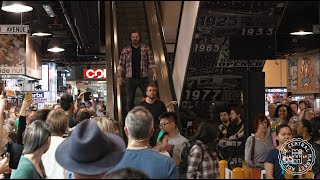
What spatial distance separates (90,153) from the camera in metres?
2.17

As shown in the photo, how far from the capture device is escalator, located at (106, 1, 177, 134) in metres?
7.96

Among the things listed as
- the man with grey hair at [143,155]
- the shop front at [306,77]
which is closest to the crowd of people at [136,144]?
the man with grey hair at [143,155]

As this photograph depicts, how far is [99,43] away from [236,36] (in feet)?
17.8

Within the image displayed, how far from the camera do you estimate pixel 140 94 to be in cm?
809

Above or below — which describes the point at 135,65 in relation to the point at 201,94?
above

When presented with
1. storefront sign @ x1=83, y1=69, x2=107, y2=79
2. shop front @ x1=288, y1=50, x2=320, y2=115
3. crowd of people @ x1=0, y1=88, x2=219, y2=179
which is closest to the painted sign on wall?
shop front @ x1=288, y1=50, x2=320, y2=115

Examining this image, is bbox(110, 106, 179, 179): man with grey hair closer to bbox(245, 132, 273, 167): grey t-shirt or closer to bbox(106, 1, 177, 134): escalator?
bbox(245, 132, 273, 167): grey t-shirt

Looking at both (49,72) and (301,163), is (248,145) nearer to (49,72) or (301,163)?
(301,163)

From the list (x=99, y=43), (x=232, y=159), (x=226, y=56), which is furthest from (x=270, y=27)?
(x=99, y=43)

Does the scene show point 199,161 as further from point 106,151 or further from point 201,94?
point 201,94

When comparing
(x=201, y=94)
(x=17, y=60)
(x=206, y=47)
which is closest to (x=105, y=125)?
(x=206, y=47)

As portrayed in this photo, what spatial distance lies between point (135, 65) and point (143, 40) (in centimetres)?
252

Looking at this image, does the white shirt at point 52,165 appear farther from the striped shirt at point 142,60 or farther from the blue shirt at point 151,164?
the striped shirt at point 142,60

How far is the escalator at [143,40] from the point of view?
7.96 metres
